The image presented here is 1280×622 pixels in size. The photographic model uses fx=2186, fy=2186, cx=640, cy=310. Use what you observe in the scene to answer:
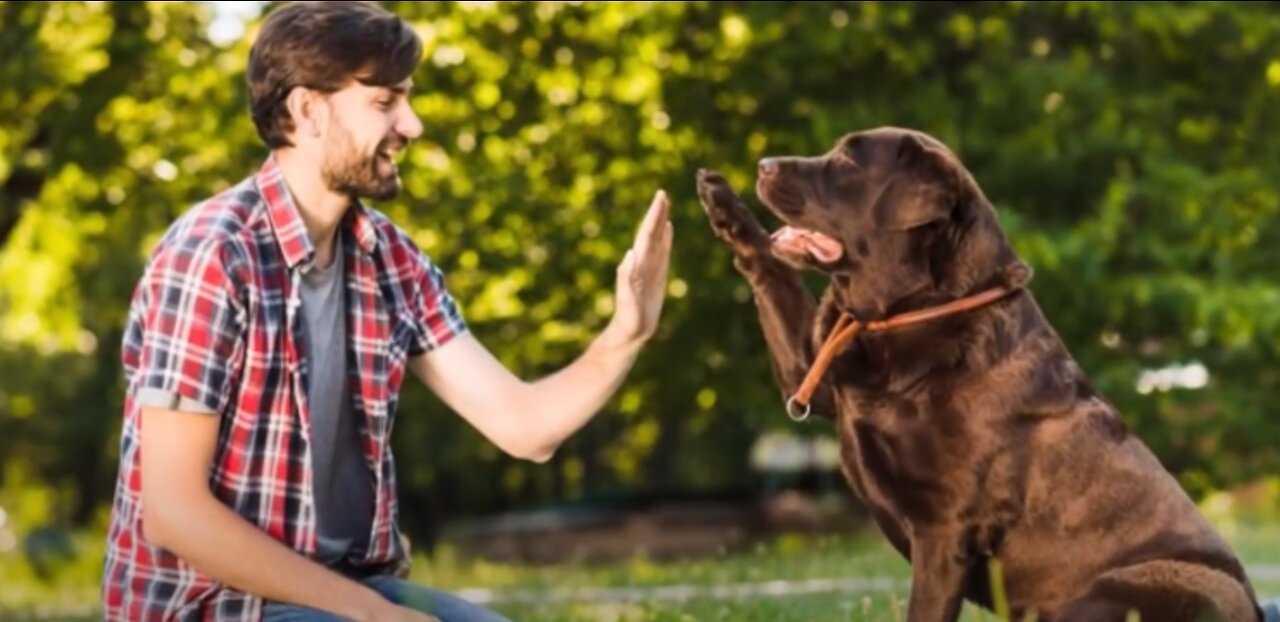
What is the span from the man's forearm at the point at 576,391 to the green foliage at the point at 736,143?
7.06 metres

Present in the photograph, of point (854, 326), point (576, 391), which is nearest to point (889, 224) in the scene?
point (854, 326)

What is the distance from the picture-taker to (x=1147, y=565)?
445 cm

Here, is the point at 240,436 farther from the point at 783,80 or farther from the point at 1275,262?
the point at 1275,262

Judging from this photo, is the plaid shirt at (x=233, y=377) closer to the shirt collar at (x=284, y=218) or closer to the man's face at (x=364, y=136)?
the shirt collar at (x=284, y=218)

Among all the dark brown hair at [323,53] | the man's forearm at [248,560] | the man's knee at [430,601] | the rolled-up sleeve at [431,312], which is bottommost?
the man's knee at [430,601]

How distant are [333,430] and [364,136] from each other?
63 centimetres

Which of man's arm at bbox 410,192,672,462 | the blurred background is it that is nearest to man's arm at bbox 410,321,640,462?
man's arm at bbox 410,192,672,462

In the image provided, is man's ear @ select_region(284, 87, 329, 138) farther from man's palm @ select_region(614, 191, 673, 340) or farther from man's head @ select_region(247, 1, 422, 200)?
man's palm @ select_region(614, 191, 673, 340)

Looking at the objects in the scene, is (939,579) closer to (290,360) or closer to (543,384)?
(543,384)

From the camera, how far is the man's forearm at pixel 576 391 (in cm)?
509

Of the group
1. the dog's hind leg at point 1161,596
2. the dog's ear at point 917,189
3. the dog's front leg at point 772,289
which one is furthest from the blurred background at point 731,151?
the dog's hind leg at point 1161,596

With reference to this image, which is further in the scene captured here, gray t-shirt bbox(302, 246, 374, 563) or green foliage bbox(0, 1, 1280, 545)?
green foliage bbox(0, 1, 1280, 545)

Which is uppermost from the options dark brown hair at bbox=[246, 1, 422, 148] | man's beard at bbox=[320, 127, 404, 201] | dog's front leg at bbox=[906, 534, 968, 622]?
dark brown hair at bbox=[246, 1, 422, 148]

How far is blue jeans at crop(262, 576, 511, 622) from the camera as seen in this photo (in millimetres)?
4496
